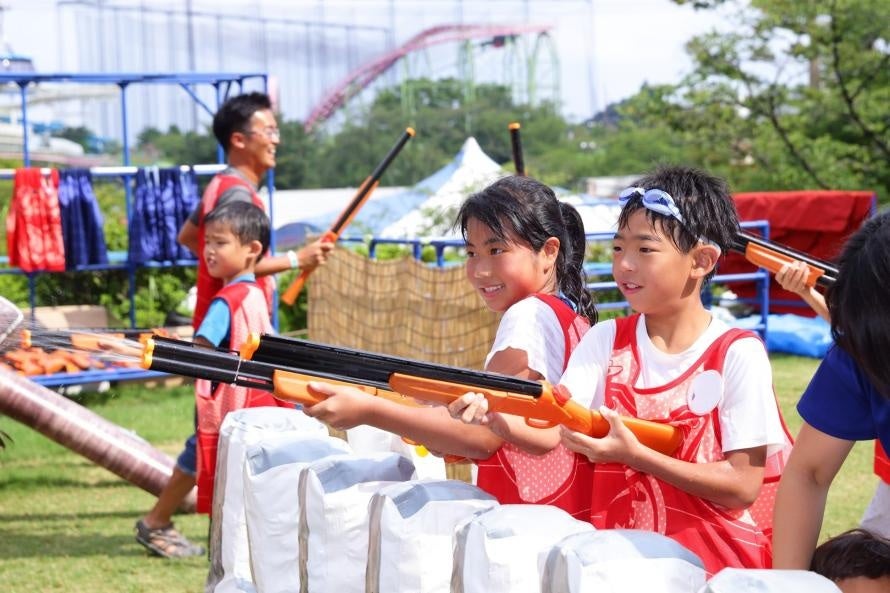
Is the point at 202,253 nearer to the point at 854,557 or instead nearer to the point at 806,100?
the point at 854,557

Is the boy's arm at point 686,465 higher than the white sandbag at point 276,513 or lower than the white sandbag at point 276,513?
higher

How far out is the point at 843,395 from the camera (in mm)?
1918

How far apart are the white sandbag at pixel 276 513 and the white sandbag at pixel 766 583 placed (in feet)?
3.78

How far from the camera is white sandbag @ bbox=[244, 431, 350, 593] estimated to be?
8.14 ft

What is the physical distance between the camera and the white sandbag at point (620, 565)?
5.29 feet

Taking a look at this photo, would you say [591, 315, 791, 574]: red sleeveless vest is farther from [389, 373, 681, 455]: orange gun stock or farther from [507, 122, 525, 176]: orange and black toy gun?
[507, 122, 525, 176]: orange and black toy gun

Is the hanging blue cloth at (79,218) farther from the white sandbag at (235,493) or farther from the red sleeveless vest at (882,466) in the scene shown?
the red sleeveless vest at (882,466)

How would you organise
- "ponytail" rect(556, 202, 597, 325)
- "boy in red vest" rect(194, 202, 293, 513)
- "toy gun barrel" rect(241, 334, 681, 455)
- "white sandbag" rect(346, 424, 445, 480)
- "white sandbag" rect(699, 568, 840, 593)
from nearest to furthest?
"white sandbag" rect(699, 568, 840, 593)
"toy gun barrel" rect(241, 334, 681, 455)
"ponytail" rect(556, 202, 597, 325)
"white sandbag" rect(346, 424, 445, 480)
"boy in red vest" rect(194, 202, 293, 513)

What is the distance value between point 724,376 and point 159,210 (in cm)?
629

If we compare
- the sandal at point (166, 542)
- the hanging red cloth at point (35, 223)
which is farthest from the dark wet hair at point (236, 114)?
the hanging red cloth at point (35, 223)

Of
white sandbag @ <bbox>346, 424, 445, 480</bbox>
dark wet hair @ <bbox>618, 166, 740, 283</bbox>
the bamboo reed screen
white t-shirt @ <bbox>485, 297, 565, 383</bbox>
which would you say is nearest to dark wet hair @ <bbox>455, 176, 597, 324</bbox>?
white t-shirt @ <bbox>485, 297, 565, 383</bbox>

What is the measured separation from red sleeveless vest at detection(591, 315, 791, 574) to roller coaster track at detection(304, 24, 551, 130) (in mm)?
42248

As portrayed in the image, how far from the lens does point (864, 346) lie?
5.81ft

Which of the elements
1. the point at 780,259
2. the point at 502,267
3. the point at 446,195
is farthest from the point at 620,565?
the point at 446,195
